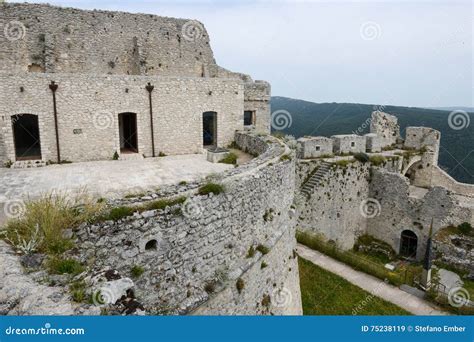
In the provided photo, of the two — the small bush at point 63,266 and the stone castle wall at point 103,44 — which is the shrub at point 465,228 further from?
the small bush at point 63,266

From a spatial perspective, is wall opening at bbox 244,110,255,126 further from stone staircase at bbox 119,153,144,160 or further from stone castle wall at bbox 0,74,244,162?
stone staircase at bbox 119,153,144,160

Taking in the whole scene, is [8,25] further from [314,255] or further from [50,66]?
[314,255]

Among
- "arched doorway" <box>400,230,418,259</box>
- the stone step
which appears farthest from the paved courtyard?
"arched doorway" <box>400,230,418,259</box>

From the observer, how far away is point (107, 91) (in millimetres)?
12336

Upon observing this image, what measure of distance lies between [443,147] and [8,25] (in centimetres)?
4194

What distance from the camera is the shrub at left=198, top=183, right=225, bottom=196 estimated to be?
6.47 metres

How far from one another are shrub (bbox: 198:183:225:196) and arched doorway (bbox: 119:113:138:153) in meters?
7.90

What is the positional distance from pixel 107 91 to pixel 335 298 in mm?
10959

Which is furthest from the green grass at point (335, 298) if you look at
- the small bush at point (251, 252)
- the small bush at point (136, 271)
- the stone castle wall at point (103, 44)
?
the stone castle wall at point (103, 44)

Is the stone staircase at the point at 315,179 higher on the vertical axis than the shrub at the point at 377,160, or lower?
lower

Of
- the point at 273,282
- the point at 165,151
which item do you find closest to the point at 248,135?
the point at 165,151

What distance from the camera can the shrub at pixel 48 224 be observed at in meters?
4.79

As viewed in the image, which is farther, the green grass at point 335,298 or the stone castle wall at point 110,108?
the green grass at point 335,298

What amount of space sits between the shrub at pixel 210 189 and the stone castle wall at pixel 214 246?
4.6 inches
